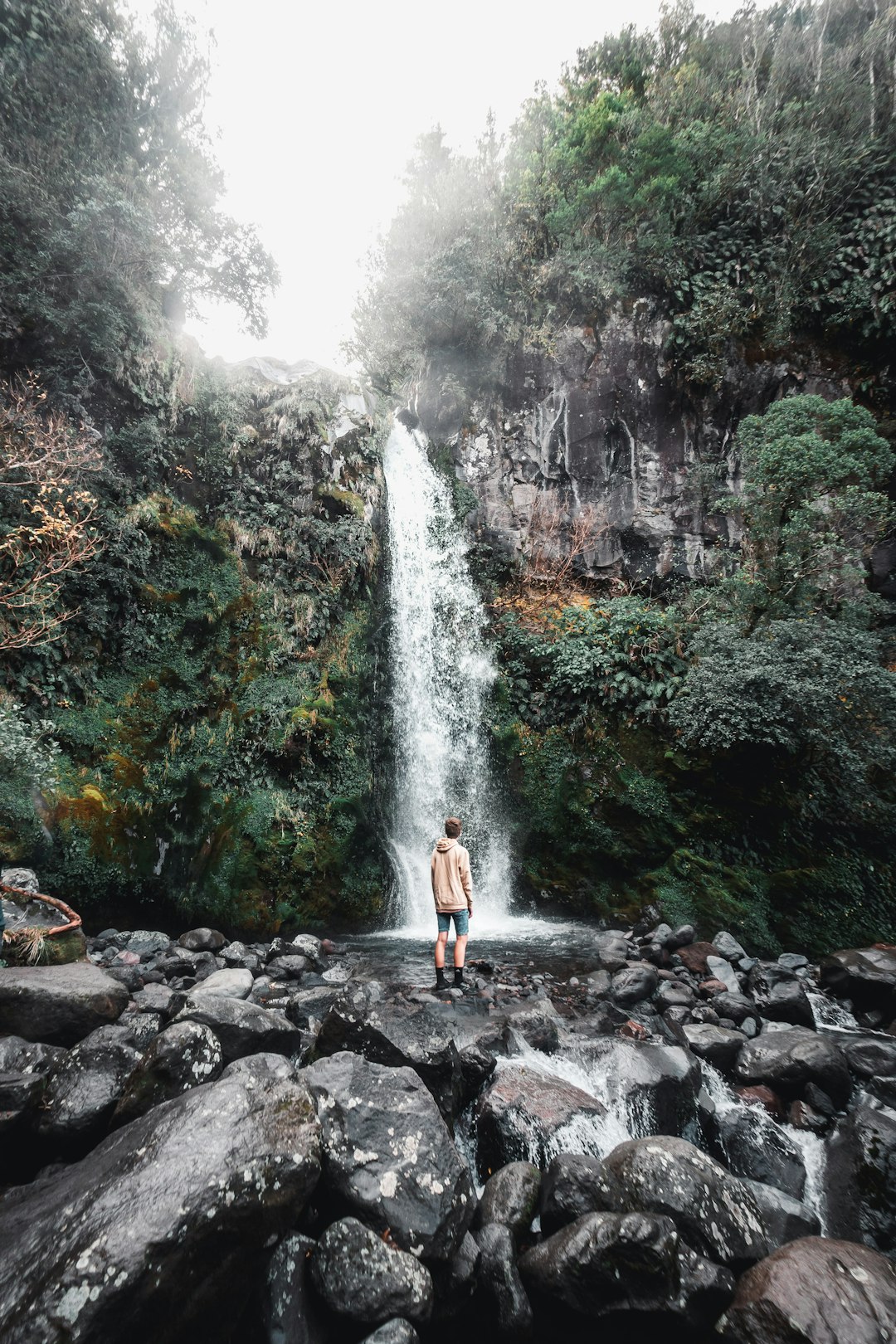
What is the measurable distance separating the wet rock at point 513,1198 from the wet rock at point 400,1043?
0.70 m

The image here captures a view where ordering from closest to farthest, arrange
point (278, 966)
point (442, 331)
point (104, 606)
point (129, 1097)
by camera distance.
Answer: point (129, 1097) < point (278, 966) < point (104, 606) < point (442, 331)

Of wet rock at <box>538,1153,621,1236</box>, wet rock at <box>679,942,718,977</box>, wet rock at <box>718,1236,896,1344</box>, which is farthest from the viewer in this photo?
wet rock at <box>679,942,718,977</box>

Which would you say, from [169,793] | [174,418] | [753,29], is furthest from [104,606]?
[753,29]

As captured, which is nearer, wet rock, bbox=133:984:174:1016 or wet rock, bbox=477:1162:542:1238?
wet rock, bbox=477:1162:542:1238

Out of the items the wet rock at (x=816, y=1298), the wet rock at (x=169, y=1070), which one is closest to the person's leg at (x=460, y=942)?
the wet rock at (x=169, y=1070)

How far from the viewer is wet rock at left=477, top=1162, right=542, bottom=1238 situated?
10.0 ft

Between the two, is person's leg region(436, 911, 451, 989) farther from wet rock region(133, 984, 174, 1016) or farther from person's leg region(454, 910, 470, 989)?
wet rock region(133, 984, 174, 1016)

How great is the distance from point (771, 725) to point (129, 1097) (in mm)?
8565

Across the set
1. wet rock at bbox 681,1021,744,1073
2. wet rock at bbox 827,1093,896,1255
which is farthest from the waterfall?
wet rock at bbox 827,1093,896,1255

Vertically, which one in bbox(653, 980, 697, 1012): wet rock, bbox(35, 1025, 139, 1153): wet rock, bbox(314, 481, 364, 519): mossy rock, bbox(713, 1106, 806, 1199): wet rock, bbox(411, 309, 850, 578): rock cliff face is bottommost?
bbox(713, 1106, 806, 1199): wet rock

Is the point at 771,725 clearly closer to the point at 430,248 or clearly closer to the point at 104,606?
the point at 104,606

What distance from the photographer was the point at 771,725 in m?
8.23

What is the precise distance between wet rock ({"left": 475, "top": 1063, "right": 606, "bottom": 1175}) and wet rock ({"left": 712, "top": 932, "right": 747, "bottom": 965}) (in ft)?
13.6

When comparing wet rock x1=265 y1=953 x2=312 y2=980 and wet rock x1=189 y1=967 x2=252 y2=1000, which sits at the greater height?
wet rock x1=189 y1=967 x2=252 y2=1000
